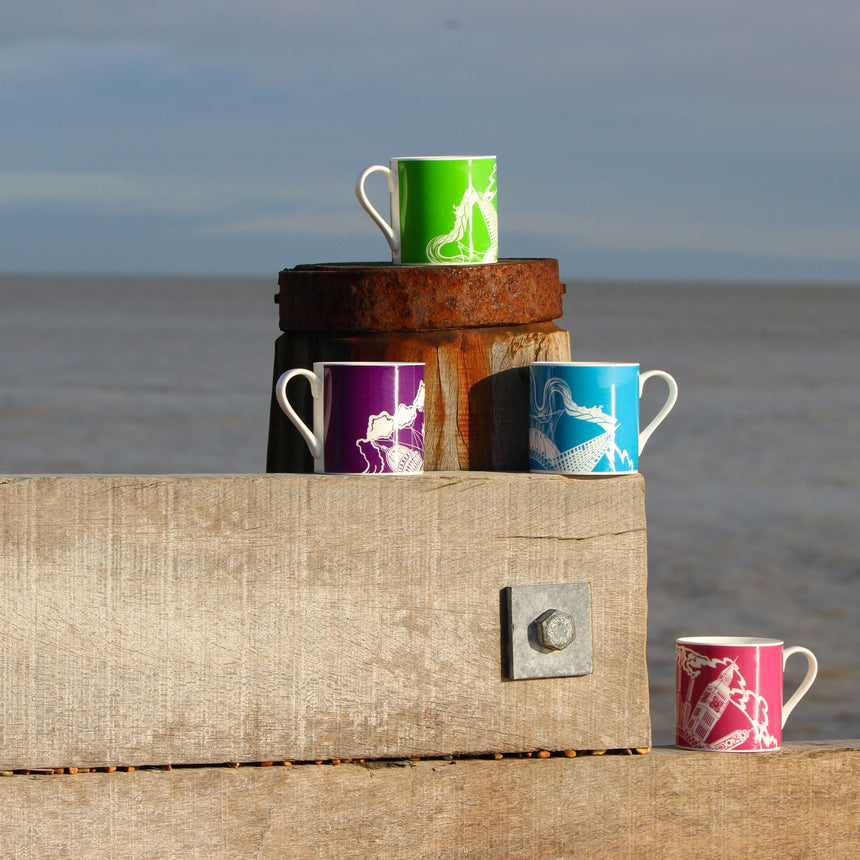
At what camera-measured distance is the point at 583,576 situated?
2760 mm

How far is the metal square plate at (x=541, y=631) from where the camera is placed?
2.71 meters

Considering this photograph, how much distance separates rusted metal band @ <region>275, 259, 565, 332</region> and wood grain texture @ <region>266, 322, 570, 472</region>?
0.09ft

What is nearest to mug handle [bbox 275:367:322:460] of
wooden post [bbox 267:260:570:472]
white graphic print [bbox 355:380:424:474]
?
white graphic print [bbox 355:380:424:474]

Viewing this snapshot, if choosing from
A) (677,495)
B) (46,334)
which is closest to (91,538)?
(677,495)

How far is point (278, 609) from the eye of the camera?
8.64 ft

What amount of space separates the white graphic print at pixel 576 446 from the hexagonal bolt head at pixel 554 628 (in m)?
0.29

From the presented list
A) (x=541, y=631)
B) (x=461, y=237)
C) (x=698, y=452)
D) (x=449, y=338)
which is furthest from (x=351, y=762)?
(x=698, y=452)

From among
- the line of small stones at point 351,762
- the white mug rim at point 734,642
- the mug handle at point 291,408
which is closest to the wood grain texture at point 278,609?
the line of small stones at point 351,762

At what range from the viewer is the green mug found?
301cm

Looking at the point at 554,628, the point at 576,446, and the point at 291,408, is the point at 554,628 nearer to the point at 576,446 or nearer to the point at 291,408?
the point at 576,446

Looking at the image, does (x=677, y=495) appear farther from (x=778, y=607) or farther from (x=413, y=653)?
(x=413, y=653)

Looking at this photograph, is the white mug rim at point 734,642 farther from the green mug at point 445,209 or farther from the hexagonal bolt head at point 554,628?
the green mug at point 445,209

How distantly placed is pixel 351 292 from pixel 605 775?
1119 millimetres

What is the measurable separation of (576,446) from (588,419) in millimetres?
59
